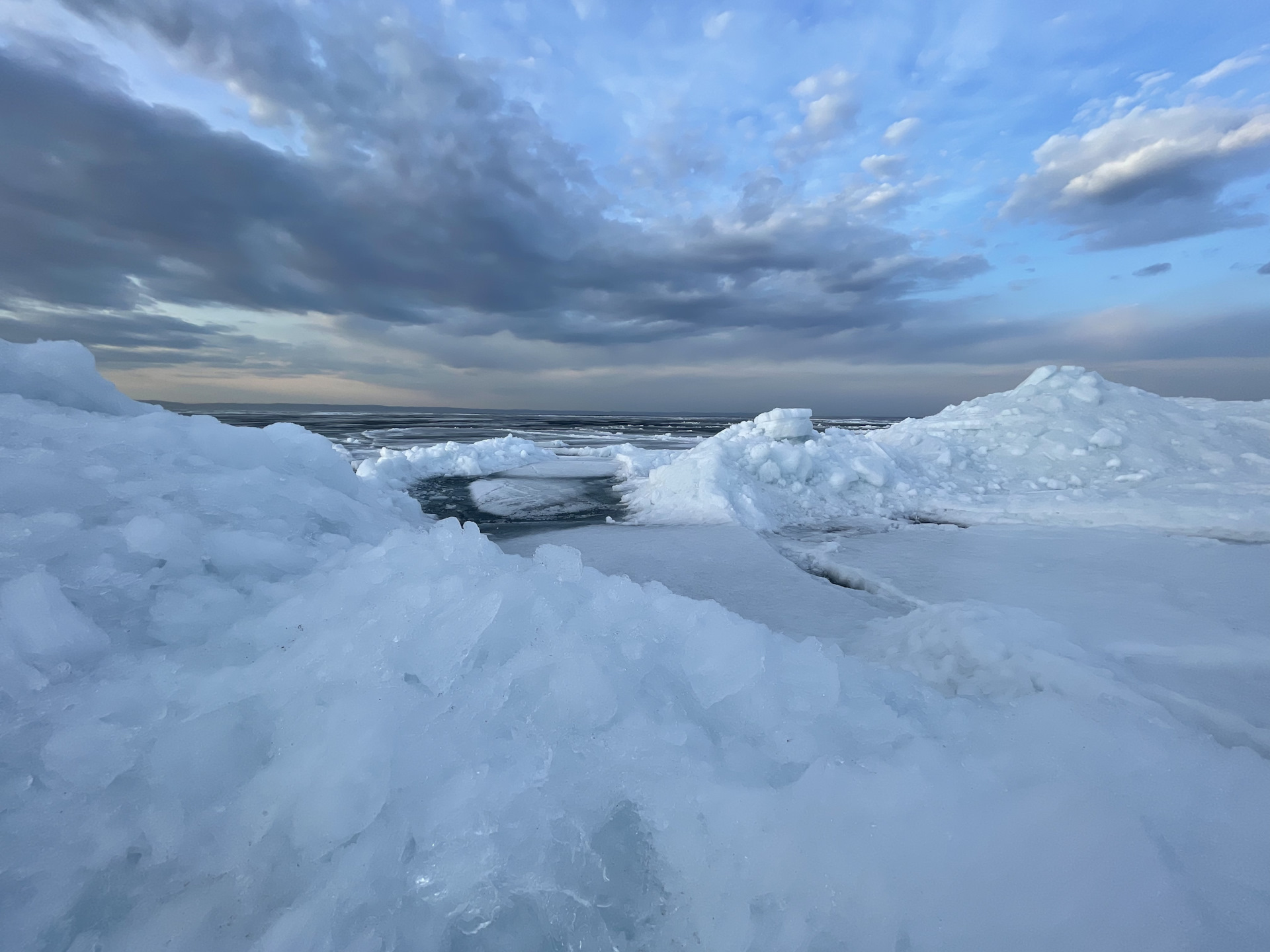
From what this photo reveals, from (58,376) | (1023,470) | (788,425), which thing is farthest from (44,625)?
(1023,470)

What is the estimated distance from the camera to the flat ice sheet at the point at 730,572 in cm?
397

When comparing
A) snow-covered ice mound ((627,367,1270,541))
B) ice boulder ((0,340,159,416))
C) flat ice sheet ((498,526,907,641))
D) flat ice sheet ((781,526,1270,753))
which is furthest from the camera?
snow-covered ice mound ((627,367,1270,541))

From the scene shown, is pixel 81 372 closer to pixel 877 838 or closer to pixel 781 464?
pixel 877 838

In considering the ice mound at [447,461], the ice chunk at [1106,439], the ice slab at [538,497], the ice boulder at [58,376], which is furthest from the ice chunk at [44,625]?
the ice chunk at [1106,439]

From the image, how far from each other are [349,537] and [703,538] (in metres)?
4.04

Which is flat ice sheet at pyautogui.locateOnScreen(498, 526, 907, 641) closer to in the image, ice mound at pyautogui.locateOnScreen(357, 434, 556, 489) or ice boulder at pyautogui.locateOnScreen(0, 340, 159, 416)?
ice boulder at pyautogui.locateOnScreen(0, 340, 159, 416)

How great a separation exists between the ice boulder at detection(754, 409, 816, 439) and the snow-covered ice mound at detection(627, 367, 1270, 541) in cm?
13

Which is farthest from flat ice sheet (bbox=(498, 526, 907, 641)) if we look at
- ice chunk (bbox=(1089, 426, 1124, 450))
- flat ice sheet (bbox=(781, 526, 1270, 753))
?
ice chunk (bbox=(1089, 426, 1124, 450))

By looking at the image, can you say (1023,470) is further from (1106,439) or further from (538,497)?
(538,497)

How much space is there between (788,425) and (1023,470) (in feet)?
14.2

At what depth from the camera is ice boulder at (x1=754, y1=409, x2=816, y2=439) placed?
34.5 ft

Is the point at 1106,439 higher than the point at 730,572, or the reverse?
the point at 1106,439

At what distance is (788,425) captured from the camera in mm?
10500

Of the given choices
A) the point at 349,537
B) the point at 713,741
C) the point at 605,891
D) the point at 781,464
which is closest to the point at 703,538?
the point at 781,464
